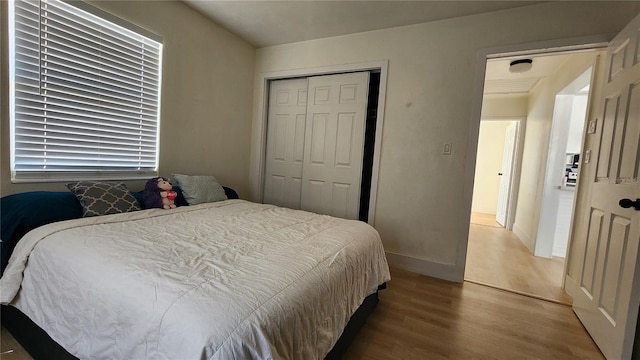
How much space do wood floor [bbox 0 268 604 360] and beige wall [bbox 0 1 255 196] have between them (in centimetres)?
181

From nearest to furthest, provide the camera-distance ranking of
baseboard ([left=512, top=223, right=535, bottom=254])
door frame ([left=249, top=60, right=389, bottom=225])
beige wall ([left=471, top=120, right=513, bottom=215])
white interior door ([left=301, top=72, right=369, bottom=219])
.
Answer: door frame ([left=249, top=60, right=389, bottom=225])
white interior door ([left=301, top=72, right=369, bottom=219])
baseboard ([left=512, top=223, right=535, bottom=254])
beige wall ([left=471, top=120, right=513, bottom=215])

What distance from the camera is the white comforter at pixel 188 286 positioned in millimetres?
820

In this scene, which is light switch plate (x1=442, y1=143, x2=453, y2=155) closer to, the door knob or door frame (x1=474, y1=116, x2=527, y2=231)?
the door knob

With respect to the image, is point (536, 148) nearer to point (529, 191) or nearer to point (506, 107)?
point (529, 191)

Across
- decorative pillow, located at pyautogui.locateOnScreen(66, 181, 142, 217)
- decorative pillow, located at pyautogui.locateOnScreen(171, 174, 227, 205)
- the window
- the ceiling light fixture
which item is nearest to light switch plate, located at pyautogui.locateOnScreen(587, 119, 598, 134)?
the ceiling light fixture

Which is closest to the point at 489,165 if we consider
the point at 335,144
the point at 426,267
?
the point at 426,267

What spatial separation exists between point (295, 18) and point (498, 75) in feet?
9.69

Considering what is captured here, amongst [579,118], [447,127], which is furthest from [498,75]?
[447,127]

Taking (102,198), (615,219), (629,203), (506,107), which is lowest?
(102,198)

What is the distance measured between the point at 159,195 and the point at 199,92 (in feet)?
4.21

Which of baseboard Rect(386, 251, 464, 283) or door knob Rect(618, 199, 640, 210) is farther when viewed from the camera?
baseboard Rect(386, 251, 464, 283)

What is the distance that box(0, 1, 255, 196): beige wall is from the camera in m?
2.50

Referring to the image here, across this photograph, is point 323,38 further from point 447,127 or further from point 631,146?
point 631,146

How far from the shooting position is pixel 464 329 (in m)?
1.84
